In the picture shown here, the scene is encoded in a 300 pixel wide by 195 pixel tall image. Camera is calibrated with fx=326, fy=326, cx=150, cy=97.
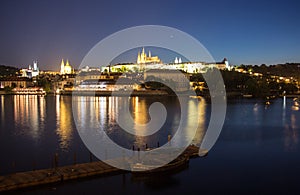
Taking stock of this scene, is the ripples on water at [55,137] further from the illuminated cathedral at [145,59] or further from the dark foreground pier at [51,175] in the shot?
the illuminated cathedral at [145,59]

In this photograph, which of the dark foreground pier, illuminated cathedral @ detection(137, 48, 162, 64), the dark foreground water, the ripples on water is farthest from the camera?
illuminated cathedral @ detection(137, 48, 162, 64)

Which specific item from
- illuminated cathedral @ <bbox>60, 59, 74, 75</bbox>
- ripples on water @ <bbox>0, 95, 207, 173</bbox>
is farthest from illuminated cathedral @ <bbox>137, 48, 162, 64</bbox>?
ripples on water @ <bbox>0, 95, 207, 173</bbox>

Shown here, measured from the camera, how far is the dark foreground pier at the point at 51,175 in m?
6.85

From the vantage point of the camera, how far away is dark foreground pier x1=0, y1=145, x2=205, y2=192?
685cm

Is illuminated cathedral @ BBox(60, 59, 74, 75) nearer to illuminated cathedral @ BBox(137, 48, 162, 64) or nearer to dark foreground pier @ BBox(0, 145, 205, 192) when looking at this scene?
illuminated cathedral @ BBox(137, 48, 162, 64)

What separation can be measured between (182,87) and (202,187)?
42.6 metres

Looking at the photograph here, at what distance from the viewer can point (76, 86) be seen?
58000mm

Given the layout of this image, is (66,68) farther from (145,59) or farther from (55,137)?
(55,137)

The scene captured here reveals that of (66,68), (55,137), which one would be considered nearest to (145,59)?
(66,68)

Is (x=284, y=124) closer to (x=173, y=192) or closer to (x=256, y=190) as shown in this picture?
(x=256, y=190)

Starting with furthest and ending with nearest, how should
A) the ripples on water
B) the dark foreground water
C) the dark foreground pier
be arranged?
1. the ripples on water
2. the dark foreground water
3. the dark foreground pier

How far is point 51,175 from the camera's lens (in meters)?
7.29

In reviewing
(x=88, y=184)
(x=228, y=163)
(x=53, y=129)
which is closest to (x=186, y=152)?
(x=228, y=163)

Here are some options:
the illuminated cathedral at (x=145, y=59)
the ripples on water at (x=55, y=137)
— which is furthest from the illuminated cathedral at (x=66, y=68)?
the ripples on water at (x=55, y=137)
